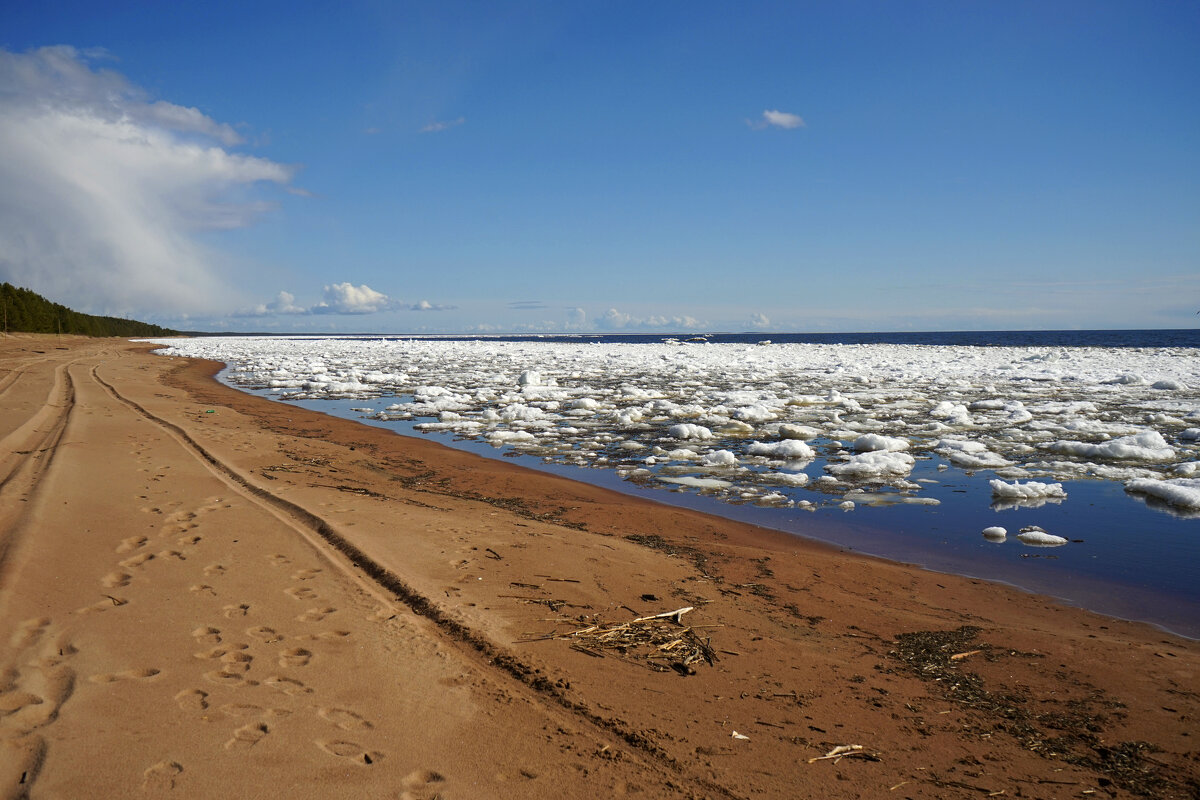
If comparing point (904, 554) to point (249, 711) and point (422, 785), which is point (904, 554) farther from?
point (249, 711)

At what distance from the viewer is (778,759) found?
271 centimetres

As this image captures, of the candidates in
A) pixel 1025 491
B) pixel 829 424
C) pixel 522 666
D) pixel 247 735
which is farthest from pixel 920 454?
pixel 247 735

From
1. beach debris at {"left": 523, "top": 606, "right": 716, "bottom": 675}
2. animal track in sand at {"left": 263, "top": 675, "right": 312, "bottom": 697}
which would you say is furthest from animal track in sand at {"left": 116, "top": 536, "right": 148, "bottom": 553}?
beach debris at {"left": 523, "top": 606, "right": 716, "bottom": 675}

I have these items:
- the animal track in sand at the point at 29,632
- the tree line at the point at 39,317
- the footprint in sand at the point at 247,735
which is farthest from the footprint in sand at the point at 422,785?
the tree line at the point at 39,317

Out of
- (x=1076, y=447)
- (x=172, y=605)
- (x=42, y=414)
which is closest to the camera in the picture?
(x=172, y=605)

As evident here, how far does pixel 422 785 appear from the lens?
2.42 m

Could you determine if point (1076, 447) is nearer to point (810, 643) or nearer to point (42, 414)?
point (810, 643)

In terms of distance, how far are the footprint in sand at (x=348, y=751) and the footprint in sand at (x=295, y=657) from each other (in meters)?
0.70

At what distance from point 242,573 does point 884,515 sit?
20.6 ft

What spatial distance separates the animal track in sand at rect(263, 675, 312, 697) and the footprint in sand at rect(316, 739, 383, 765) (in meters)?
0.42

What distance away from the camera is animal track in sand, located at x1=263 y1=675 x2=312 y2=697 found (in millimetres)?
2959

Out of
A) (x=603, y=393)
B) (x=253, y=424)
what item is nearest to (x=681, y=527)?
(x=253, y=424)

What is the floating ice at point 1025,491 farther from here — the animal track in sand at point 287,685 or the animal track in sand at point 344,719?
the animal track in sand at point 287,685

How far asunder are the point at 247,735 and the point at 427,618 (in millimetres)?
1331
